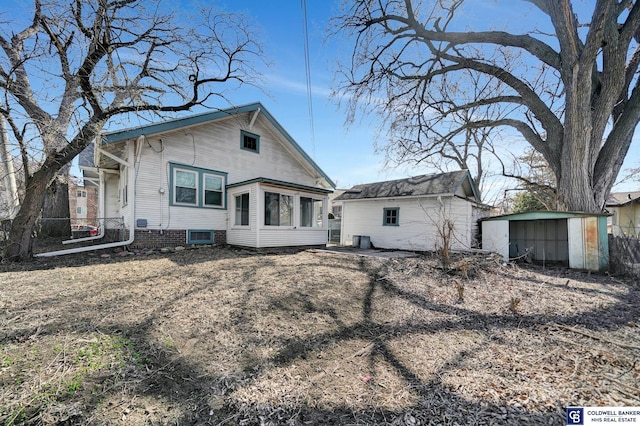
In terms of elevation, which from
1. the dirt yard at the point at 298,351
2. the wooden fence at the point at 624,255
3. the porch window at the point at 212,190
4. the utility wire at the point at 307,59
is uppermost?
the utility wire at the point at 307,59

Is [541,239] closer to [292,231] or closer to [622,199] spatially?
[292,231]

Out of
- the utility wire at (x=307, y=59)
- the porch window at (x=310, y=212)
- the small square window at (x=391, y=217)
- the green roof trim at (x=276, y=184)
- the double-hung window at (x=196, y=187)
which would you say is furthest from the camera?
the small square window at (x=391, y=217)

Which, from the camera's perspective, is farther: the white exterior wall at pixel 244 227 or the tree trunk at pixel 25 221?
the white exterior wall at pixel 244 227

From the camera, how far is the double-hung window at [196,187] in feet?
31.6

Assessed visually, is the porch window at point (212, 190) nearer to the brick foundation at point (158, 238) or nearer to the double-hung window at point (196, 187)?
the double-hung window at point (196, 187)

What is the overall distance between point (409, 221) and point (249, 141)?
8265 mm

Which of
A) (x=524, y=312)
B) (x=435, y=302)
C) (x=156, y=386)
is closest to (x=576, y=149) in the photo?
(x=524, y=312)

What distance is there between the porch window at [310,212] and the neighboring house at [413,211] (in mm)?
3199

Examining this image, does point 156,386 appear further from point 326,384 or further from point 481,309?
point 481,309

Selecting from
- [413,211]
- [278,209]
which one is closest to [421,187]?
[413,211]

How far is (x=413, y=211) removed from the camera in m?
12.9

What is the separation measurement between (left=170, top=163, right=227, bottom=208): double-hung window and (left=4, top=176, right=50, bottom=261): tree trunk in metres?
3.24

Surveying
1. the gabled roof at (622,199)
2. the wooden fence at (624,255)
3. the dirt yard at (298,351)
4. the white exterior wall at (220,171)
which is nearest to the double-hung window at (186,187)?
the white exterior wall at (220,171)

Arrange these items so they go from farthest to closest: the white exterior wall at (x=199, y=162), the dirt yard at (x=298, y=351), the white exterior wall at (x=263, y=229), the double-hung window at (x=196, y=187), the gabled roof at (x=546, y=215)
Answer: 1. the double-hung window at (x=196, y=187)
2. the white exterior wall at (x=263, y=229)
3. the white exterior wall at (x=199, y=162)
4. the gabled roof at (x=546, y=215)
5. the dirt yard at (x=298, y=351)
